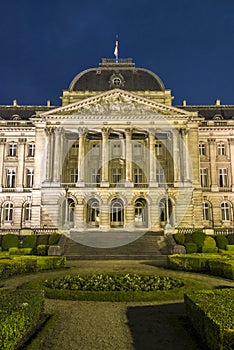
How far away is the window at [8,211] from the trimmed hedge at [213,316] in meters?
45.0

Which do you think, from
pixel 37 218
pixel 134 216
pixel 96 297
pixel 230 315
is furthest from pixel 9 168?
pixel 230 315

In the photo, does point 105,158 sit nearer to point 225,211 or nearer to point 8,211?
point 8,211

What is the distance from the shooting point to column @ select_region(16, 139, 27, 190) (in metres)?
52.2

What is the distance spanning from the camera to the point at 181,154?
47312mm

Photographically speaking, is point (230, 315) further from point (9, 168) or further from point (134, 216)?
point (9, 168)

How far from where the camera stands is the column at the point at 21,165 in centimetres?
5225

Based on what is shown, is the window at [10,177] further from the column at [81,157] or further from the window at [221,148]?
the window at [221,148]

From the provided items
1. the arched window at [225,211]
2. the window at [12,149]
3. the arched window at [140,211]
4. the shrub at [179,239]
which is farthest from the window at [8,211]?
the arched window at [225,211]

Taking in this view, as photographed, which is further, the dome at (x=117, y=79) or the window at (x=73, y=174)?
the dome at (x=117, y=79)

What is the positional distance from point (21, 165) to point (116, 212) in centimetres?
1757

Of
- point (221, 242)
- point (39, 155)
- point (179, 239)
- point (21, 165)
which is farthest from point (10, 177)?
point (221, 242)

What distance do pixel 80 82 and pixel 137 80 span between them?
932cm

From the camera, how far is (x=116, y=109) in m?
47.5

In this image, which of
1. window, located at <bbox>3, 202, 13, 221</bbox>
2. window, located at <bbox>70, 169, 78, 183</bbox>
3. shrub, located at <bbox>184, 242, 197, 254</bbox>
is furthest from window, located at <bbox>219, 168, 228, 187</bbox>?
window, located at <bbox>3, 202, 13, 221</bbox>
